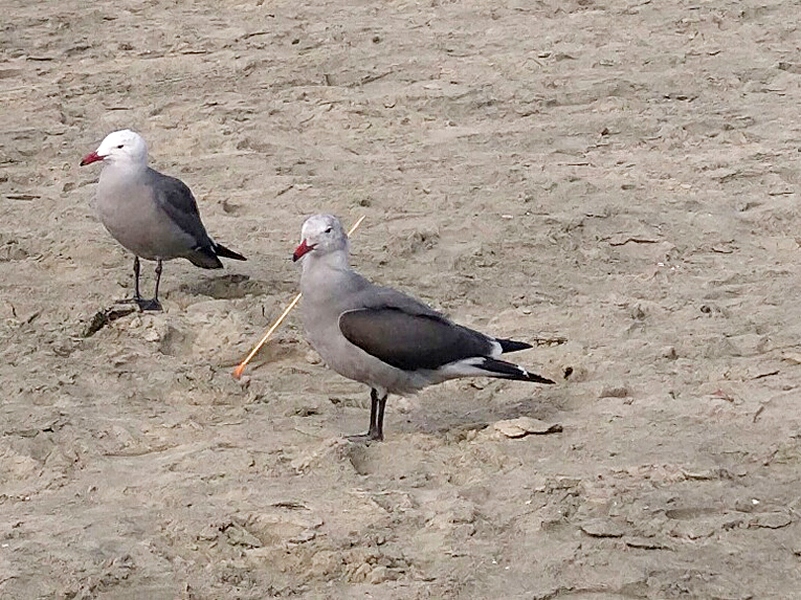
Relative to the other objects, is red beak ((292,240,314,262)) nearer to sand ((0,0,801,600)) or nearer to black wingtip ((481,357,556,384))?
sand ((0,0,801,600))

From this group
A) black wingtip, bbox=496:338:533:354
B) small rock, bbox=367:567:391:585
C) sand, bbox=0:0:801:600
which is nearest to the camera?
small rock, bbox=367:567:391:585

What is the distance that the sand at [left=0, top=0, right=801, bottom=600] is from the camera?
3396mm

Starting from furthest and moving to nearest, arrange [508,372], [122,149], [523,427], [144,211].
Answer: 1. [122,149]
2. [144,211]
3. [508,372]
4. [523,427]

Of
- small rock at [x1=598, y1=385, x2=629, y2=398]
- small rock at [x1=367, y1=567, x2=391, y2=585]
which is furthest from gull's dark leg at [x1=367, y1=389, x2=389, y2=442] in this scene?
small rock at [x1=367, y1=567, x2=391, y2=585]

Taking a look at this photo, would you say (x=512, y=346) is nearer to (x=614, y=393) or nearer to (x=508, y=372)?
(x=508, y=372)

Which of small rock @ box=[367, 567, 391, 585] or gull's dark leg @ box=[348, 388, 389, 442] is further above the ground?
small rock @ box=[367, 567, 391, 585]

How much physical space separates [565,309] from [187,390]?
1313 millimetres

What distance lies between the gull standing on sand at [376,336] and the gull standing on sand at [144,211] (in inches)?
44.2

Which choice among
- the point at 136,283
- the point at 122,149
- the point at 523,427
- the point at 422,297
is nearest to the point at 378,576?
the point at 523,427

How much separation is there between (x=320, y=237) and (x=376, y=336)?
0.34 metres

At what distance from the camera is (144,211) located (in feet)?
17.0

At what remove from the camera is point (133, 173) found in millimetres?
5262

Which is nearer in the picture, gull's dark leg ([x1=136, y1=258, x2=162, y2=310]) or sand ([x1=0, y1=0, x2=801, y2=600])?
sand ([x1=0, y1=0, x2=801, y2=600])

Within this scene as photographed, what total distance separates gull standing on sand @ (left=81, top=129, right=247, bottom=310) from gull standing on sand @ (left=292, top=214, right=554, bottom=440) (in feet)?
3.68
